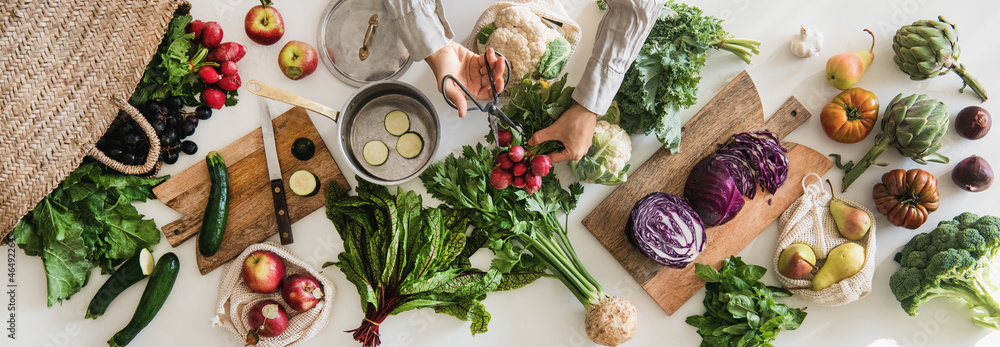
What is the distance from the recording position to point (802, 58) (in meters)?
2.49

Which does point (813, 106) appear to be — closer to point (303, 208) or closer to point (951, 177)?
point (951, 177)

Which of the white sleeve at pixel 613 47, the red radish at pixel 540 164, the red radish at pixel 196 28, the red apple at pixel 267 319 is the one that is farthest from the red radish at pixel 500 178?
the red radish at pixel 196 28

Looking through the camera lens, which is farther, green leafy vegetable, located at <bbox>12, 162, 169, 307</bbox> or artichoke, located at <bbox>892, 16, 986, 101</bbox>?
artichoke, located at <bbox>892, 16, 986, 101</bbox>

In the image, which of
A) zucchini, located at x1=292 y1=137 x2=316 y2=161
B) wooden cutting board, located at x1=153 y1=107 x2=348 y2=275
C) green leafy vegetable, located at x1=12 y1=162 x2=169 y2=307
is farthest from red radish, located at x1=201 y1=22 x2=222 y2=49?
green leafy vegetable, located at x1=12 y1=162 x2=169 y2=307

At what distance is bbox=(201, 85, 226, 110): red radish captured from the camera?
2.29m

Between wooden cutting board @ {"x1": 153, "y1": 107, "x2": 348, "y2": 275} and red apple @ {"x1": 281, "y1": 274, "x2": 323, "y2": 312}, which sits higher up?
wooden cutting board @ {"x1": 153, "y1": 107, "x2": 348, "y2": 275}

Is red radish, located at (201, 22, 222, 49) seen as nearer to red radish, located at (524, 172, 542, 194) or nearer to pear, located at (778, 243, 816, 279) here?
red radish, located at (524, 172, 542, 194)

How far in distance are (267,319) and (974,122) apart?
136 inches

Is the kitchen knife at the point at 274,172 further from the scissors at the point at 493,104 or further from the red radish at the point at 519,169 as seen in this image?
the red radish at the point at 519,169

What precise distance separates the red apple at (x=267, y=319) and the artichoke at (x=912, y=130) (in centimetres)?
279

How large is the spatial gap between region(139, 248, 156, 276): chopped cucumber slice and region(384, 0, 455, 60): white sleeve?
1.59m

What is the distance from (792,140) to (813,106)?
0.21m

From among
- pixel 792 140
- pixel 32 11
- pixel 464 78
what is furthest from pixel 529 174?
pixel 32 11

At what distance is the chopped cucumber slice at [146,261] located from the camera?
7.55 feet
